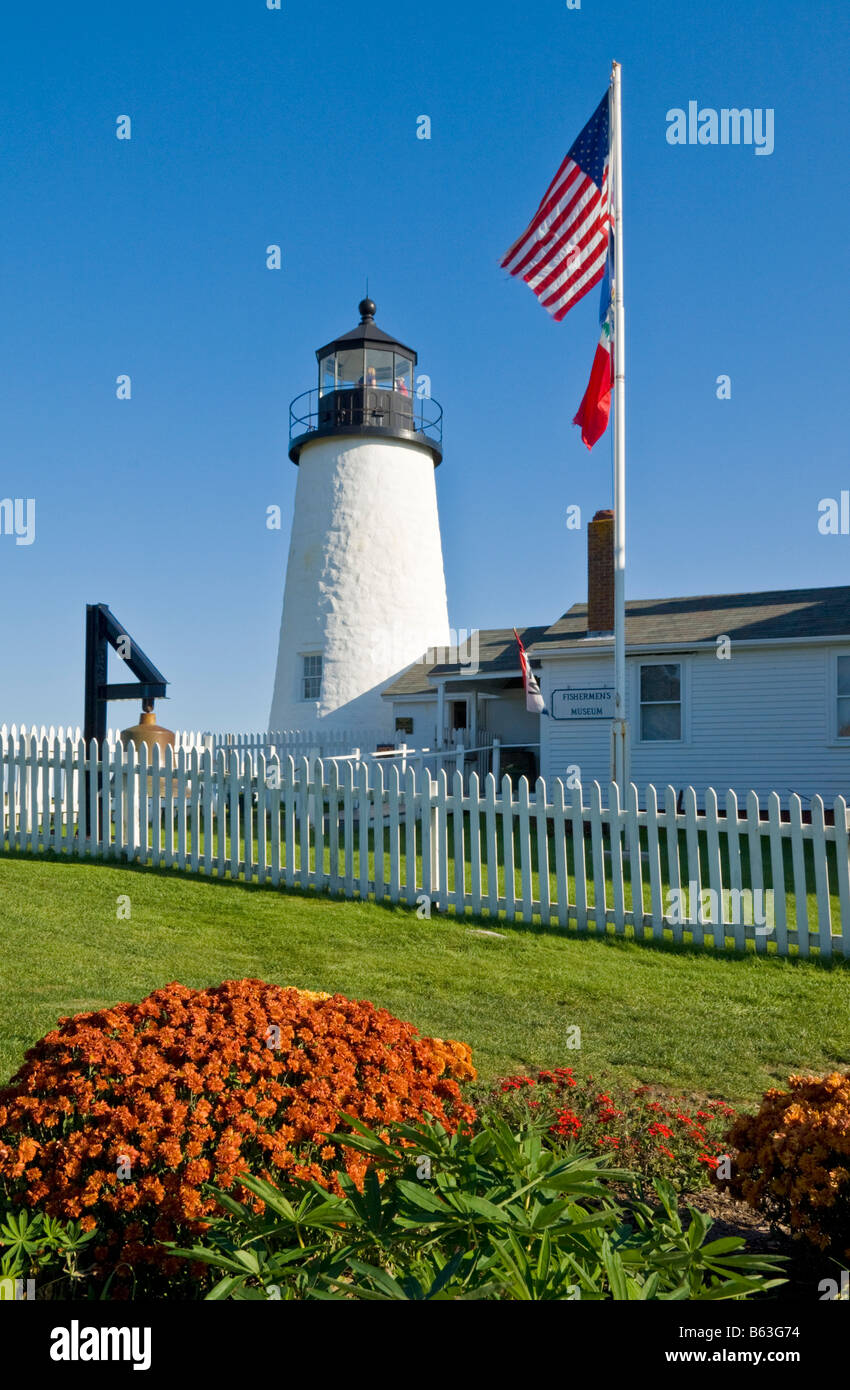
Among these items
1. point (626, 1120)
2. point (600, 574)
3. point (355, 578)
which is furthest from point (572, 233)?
point (355, 578)

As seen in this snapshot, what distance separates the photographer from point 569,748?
21.3 metres

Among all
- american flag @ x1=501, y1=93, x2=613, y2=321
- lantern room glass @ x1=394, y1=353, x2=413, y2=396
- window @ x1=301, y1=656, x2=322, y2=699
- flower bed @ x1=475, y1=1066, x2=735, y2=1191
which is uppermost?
lantern room glass @ x1=394, y1=353, x2=413, y2=396

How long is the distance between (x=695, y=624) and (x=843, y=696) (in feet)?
11.3

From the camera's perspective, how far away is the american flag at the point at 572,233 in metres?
12.7

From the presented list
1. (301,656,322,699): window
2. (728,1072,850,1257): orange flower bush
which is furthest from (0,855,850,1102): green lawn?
(301,656,322,699): window

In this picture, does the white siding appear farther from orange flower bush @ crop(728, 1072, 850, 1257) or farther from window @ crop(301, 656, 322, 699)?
orange flower bush @ crop(728, 1072, 850, 1257)

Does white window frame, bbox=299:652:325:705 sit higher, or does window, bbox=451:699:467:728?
white window frame, bbox=299:652:325:705

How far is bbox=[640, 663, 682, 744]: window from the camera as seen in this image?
20.2 meters

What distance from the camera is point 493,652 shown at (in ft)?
82.4

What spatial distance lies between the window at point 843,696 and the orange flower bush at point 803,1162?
16.0 m

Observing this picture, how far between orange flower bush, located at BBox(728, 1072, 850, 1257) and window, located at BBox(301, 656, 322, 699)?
22.4m

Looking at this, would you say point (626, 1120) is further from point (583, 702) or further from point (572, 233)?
point (583, 702)
